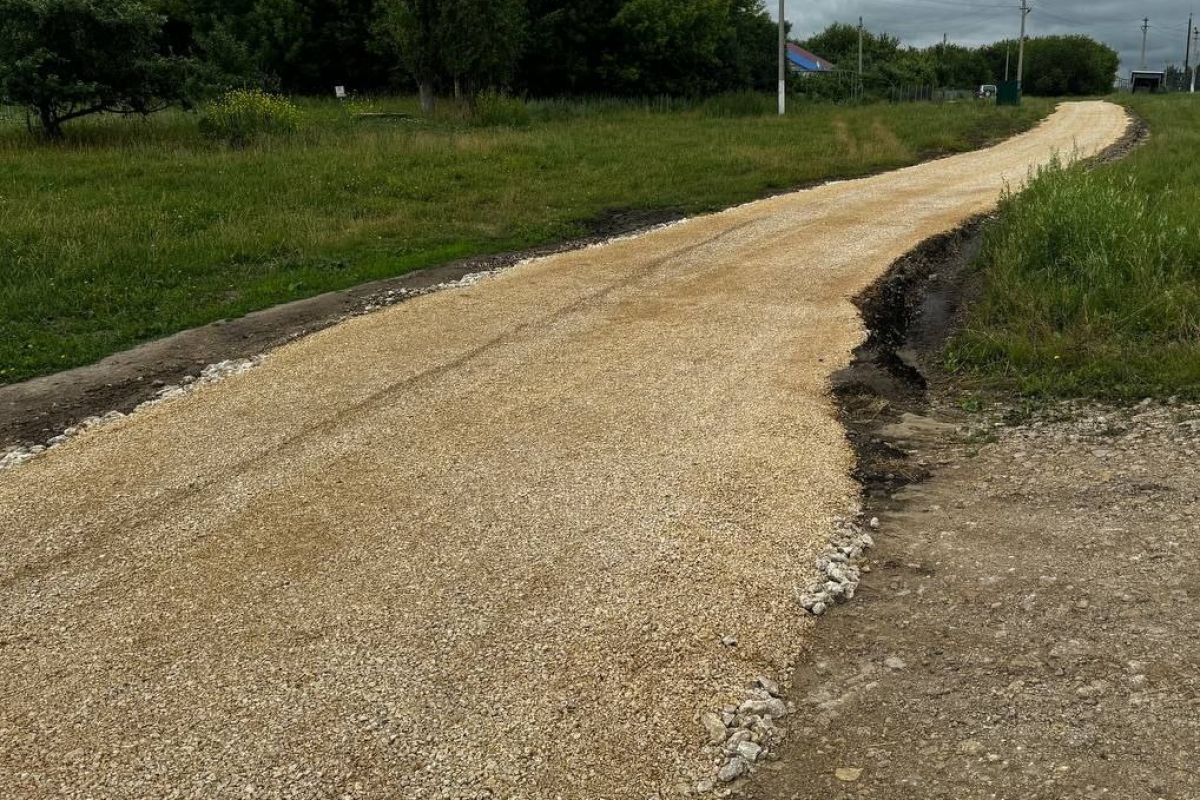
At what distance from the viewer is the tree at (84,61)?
55.9 ft

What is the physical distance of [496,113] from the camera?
80.7 feet

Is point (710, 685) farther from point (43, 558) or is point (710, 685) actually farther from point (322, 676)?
point (43, 558)

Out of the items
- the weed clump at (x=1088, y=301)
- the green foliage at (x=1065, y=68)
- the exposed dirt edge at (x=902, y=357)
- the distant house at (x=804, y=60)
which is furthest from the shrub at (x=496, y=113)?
the green foliage at (x=1065, y=68)

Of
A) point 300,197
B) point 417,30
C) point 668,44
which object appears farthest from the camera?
point 668,44

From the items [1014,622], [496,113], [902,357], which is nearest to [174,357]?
[902,357]

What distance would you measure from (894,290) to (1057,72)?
91.3 meters

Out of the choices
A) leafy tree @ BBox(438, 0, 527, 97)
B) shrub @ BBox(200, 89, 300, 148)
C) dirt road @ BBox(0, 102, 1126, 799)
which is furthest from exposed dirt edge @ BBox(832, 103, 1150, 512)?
leafy tree @ BBox(438, 0, 527, 97)

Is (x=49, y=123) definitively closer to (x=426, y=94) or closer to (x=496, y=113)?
(x=496, y=113)

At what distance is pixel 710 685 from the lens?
3.53 metres

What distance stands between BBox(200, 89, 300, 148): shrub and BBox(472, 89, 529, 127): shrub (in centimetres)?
561

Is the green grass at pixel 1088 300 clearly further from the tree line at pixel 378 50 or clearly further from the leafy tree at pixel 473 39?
the leafy tree at pixel 473 39

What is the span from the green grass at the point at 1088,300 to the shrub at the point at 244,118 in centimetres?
1377

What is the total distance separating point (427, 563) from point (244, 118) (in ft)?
55.3

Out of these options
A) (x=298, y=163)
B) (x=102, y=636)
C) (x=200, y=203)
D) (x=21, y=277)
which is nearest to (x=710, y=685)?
(x=102, y=636)
